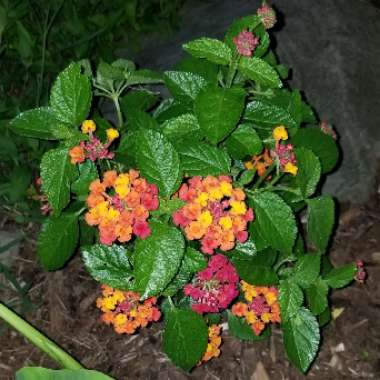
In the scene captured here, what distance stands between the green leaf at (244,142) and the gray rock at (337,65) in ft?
2.68

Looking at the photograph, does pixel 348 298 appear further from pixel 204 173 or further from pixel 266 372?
pixel 204 173

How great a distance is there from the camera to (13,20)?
1.85 metres

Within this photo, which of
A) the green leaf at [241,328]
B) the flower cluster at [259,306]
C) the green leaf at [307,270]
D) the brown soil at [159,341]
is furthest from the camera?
the brown soil at [159,341]

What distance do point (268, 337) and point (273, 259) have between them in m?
0.45

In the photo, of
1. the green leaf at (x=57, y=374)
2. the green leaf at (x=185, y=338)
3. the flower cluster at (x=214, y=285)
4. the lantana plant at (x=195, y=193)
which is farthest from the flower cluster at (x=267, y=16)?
the green leaf at (x=57, y=374)

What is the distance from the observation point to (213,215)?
3.26ft

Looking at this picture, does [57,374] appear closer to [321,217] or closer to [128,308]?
[128,308]

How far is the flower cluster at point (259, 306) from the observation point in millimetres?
1300

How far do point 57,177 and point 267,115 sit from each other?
0.42m

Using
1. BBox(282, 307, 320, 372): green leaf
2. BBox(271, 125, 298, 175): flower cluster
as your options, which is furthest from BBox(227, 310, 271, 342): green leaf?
BBox(271, 125, 298, 175): flower cluster

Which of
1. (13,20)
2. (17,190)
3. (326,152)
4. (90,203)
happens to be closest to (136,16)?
(13,20)

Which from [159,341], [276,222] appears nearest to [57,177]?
[276,222]

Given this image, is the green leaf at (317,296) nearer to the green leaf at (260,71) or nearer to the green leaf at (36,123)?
the green leaf at (260,71)

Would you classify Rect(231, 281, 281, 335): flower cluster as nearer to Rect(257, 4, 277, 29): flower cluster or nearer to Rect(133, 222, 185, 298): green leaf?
Rect(133, 222, 185, 298): green leaf
